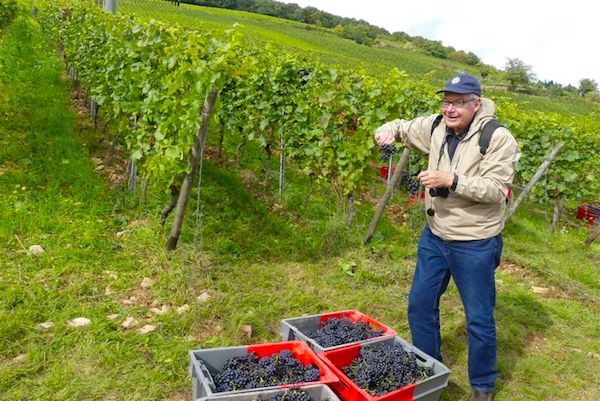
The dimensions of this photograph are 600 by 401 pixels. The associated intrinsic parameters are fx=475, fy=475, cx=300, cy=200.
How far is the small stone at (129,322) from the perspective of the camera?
3.71 metres

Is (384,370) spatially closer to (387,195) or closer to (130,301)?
(130,301)

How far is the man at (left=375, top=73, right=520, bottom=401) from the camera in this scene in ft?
9.21

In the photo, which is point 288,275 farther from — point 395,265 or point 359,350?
point 359,350

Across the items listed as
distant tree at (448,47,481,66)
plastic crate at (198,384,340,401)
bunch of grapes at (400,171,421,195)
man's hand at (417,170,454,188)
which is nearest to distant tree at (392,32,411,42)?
distant tree at (448,47,481,66)

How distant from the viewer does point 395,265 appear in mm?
5414

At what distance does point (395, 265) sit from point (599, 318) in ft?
7.64

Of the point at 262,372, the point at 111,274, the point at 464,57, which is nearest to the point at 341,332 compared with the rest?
the point at 262,372

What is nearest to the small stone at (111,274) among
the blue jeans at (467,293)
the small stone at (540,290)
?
the blue jeans at (467,293)

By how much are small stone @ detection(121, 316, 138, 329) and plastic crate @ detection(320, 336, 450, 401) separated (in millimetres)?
1658

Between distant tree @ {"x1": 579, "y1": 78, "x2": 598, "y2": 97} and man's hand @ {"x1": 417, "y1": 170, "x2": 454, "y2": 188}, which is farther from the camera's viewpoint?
distant tree @ {"x1": 579, "y1": 78, "x2": 598, "y2": 97}

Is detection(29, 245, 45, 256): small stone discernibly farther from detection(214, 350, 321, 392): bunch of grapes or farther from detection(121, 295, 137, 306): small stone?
detection(214, 350, 321, 392): bunch of grapes

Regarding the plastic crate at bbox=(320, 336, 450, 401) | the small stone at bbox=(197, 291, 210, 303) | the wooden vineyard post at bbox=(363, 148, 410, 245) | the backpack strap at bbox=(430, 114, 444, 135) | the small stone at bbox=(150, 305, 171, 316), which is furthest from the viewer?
the wooden vineyard post at bbox=(363, 148, 410, 245)

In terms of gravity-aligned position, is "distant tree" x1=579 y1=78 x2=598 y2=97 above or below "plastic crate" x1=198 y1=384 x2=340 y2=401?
above

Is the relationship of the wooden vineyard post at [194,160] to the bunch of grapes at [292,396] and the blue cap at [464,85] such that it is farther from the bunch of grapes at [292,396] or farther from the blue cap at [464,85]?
the bunch of grapes at [292,396]
